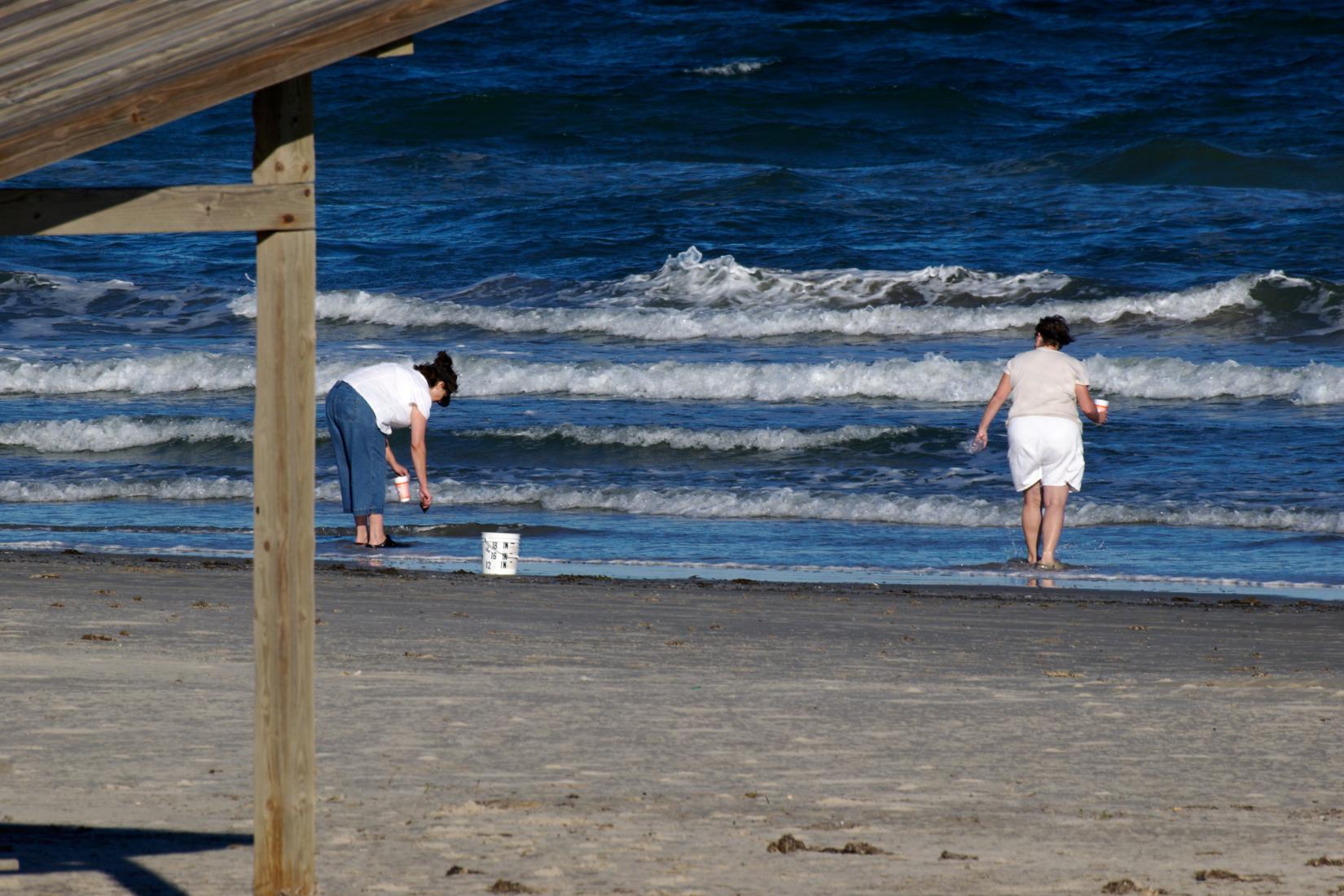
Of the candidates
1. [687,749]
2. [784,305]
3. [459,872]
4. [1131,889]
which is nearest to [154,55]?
[459,872]

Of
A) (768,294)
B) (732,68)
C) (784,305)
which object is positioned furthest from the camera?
(732,68)

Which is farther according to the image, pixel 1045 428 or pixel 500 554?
pixel 1045 428

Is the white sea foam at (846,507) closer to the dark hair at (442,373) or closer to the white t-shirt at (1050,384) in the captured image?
the white t-shirt at (1050,384)

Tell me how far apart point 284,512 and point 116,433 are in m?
13.0

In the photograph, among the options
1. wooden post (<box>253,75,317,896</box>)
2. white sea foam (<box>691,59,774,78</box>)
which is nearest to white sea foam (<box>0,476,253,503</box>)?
wooden post (<box>253,75,317,896</box>)

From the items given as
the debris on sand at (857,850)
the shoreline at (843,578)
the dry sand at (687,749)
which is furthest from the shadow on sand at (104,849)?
the shoreline at (843,578)

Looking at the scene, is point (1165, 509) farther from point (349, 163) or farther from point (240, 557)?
point (349, 163)

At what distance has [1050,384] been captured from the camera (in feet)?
34.7

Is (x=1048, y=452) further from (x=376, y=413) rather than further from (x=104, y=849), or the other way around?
(x=104, y=849)

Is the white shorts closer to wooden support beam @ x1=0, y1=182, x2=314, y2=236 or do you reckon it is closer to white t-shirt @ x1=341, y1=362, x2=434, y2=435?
white t-shirt @ x1=341, y1=362, x2=434, y2=435

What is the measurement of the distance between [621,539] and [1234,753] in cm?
652

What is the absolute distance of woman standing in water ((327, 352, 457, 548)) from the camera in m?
10.4

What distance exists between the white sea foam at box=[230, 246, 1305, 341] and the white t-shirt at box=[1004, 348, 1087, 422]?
31.5 ft

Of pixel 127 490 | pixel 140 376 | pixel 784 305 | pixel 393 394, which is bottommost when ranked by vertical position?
pixel 127 490
